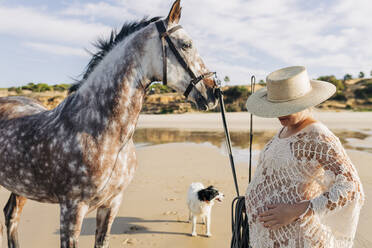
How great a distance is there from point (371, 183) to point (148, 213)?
5.32 meters

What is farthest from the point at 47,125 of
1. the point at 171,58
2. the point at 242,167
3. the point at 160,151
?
the point at 160,151

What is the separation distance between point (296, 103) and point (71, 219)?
5.97 feet

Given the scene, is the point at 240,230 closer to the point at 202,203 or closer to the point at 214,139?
the point at 202,203

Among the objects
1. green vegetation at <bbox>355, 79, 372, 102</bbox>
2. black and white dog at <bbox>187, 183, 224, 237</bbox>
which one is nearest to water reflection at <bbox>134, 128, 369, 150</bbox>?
black and white dog at <bbox>187, 183, 224, 237</bbox>

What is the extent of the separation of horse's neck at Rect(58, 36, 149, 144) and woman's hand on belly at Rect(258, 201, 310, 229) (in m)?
1.19

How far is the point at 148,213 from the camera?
500cm

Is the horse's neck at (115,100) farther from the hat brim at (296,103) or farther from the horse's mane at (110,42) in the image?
the hat brim at (296,103)

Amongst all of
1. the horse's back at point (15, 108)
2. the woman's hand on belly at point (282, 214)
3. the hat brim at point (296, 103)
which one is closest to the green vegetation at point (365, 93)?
the hat brim at point (296, 103)

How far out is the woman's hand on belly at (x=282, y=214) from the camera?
1.37 meters

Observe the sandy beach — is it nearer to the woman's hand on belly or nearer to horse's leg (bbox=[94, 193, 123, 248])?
horse's leg (bbox=[94, 193, 123, 248])

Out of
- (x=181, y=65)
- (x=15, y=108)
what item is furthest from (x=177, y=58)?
(x=15, y=108)

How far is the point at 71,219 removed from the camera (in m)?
1.96

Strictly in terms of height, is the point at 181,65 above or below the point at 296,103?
above

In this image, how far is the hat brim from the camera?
1439 mm
